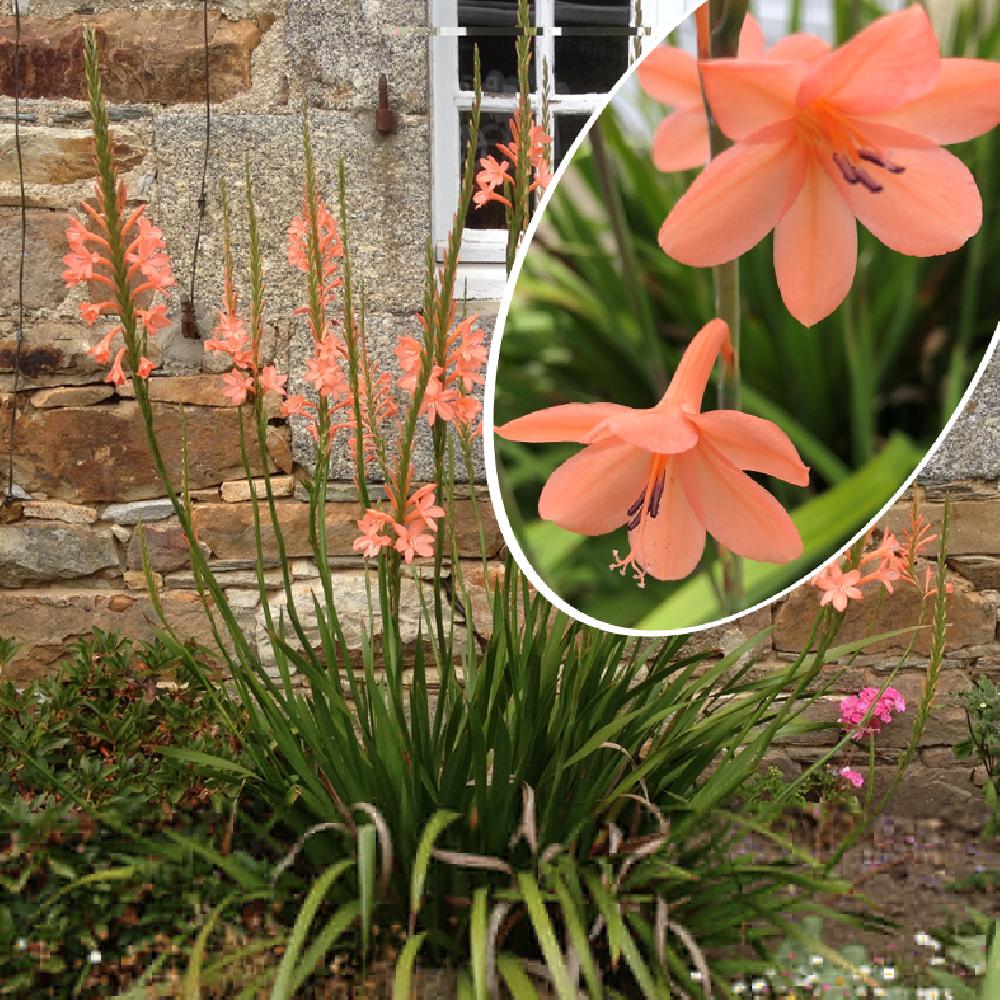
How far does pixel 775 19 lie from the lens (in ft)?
3.18

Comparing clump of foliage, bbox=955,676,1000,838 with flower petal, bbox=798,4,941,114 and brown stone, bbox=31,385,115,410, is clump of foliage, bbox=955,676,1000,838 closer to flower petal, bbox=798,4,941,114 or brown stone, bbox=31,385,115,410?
flower petal, bbox=798,4,941,114

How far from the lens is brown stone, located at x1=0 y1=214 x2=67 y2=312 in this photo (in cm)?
221

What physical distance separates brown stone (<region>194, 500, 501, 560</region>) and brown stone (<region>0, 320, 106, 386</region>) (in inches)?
16.0

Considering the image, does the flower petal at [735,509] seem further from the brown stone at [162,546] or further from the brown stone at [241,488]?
the brown stone at [162,546]

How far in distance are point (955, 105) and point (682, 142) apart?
10.4 inches

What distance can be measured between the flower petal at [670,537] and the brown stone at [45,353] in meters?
1.58

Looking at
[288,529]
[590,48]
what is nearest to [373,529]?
[288,529]

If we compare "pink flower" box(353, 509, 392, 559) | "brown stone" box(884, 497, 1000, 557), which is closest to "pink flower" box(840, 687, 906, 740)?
"brown stone" box(884, 497, 1000, 557)

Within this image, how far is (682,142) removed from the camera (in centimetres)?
99

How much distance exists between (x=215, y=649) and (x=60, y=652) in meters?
0.34

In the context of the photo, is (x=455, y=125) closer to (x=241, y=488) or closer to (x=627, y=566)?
(x=241, y=488)

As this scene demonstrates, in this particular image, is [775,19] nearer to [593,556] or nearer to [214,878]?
[593,556]

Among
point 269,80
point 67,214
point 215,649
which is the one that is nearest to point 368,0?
point 269,80

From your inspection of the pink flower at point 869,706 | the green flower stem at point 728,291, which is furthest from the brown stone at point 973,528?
the green flower stem at point 728,291
